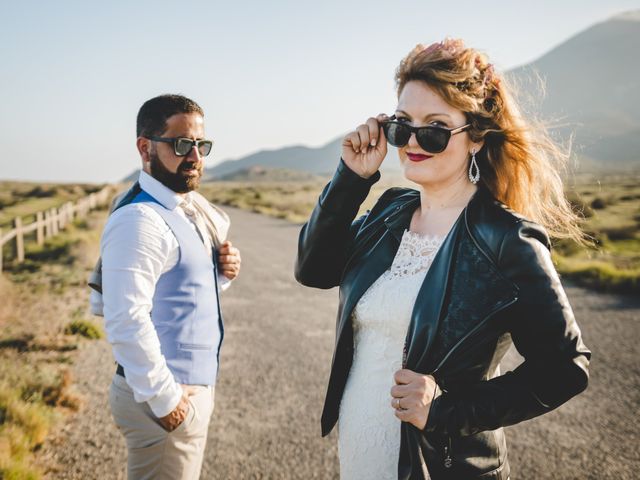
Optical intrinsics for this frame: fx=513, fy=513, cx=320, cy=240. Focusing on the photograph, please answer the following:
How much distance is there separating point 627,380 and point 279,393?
12.1 ft

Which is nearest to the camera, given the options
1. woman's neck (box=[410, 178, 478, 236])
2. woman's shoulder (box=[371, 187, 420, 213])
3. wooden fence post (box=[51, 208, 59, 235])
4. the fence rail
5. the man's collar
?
woman's neck (box=[410, 178, 478, 236])

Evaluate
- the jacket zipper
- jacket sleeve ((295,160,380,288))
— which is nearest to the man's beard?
jacket sleeve ((295,160,380,288))

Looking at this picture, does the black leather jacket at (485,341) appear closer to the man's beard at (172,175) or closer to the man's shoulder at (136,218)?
the man's shoulder at (136,218)

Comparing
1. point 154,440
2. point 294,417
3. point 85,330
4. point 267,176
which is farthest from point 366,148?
point 267,176

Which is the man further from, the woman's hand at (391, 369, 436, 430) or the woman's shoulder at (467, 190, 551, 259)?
the woman's shoulder at (467, 190, 551, 259)

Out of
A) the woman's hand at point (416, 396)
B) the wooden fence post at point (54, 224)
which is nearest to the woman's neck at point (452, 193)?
the woman's hand at point (416, 396)

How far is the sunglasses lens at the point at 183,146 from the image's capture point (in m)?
2.42

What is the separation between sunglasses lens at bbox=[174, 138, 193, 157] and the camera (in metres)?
2.42

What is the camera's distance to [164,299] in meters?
2.21

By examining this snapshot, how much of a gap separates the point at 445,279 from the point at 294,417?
10.7 feet

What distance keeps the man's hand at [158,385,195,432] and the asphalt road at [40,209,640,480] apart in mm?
1711

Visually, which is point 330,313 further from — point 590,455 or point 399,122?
point 399,122

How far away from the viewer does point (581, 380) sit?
4.91 feet

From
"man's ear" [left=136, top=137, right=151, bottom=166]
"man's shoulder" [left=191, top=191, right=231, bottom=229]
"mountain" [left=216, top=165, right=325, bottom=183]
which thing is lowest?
"mountain" [left=216, top=165, right=325, bottom=183]
